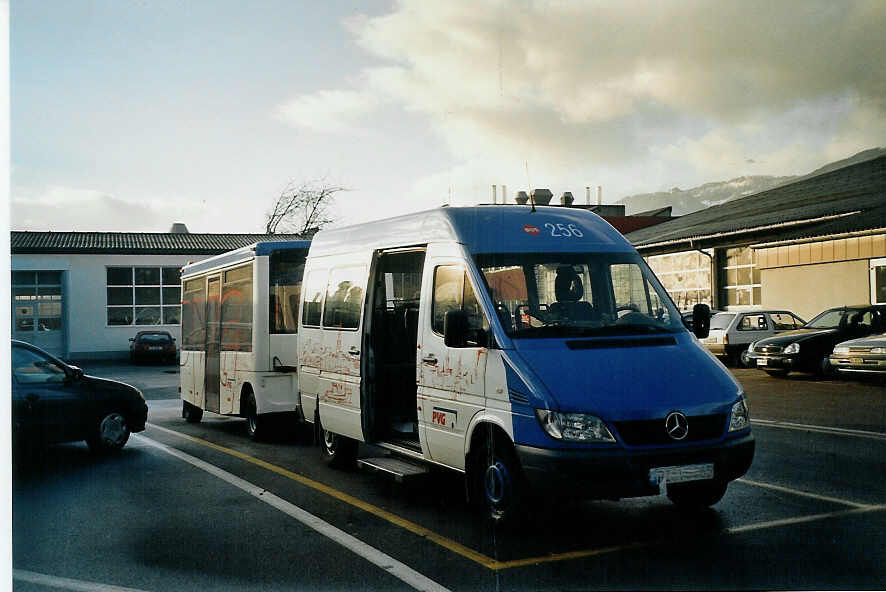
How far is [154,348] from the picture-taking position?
1350 inches

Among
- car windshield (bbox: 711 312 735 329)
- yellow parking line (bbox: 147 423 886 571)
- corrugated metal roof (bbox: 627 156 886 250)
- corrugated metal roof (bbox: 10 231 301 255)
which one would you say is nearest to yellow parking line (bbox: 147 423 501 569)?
yellow parking line (bbox: 147 423 886 571)

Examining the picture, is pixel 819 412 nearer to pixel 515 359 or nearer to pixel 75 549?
pixel 515 359

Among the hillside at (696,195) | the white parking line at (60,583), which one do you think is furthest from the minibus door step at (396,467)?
the hillside at (696,195)

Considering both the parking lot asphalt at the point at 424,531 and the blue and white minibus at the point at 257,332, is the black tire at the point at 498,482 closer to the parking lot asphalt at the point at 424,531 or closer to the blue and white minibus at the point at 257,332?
the parking lot asphalt at the point at 424,531

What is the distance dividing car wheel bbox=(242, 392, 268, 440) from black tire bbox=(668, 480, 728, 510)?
6589 mm

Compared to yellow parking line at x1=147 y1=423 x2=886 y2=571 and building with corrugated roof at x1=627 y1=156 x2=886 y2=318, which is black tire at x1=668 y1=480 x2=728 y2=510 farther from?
building with corrugated roof at x1=627 y1=156 x2=886 y2=318

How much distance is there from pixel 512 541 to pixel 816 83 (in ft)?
18.3

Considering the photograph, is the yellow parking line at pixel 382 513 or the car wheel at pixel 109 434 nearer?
the yellow parking line at pixel 382 513

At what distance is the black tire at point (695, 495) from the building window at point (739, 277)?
22047 mm

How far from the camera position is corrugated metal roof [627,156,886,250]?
898 inches

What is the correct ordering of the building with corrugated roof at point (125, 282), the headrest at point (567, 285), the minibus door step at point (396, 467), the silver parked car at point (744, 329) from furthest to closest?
the building with corrugated roof at point (125, 282) < the silver parked car at point (744, 329) < the minibus door step at point (396, 467) < the headrest at point (567, 285)

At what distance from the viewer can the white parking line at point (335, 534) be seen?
5.57 meters

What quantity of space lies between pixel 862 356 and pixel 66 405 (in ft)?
44.6

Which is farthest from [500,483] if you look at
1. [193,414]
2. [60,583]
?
[193,414]
